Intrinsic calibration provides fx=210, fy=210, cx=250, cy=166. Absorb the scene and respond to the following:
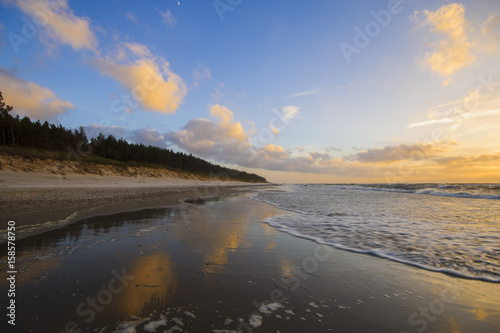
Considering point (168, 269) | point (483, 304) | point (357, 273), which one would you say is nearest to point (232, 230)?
point (168, 269)

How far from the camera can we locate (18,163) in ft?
94.8

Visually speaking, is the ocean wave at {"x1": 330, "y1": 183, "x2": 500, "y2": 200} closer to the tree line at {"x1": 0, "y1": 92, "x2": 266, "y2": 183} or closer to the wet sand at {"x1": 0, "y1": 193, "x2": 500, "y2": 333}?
the wet sand at {"x1": 0, "y1": 193, "x2": 500, "y2": 333}

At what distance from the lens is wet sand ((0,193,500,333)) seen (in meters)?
2.66

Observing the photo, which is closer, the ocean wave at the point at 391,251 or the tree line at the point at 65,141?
the ocean wave at the point at 391,251

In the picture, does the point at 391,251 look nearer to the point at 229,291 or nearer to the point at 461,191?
the point at 229,291

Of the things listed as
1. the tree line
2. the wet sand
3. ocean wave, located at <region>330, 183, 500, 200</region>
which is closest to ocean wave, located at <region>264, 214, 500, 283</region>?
the wet sand

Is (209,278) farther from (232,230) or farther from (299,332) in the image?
(232,230)

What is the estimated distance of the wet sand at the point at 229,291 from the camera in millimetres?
2664

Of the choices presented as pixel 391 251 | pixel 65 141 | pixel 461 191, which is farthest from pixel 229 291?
pixel 65 141

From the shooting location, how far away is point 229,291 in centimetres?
→ 346

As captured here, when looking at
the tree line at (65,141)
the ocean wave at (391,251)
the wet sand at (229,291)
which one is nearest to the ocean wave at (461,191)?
the ocean wave at (391,251)

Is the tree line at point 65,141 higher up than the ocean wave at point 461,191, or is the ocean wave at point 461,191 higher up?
the tree line at point 65,141

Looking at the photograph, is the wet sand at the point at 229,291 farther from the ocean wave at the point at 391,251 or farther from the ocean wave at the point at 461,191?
the ocean wave at the point at 461,191

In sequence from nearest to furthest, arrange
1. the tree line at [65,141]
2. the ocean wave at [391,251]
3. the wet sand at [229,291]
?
the wet sand at [229,291] < the ocean wave at [391,251] < the tree line at [65,141]
